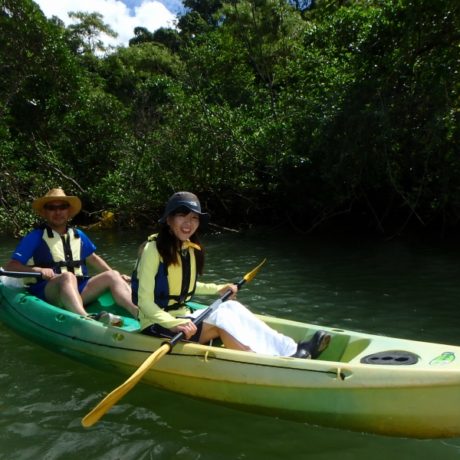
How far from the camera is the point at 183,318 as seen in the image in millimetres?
3496

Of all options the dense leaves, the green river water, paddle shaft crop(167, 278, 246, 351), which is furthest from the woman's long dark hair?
the dense leaves

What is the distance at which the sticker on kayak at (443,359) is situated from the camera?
9.06ft

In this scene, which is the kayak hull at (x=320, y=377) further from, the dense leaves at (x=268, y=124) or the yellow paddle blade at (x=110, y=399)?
the dense leaves at (x=268, y=124)

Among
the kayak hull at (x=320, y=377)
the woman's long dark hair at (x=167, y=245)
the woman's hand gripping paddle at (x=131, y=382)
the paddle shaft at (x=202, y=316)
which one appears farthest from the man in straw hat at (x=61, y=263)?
the woman's hand gripping paddle at (x=131, y=382)

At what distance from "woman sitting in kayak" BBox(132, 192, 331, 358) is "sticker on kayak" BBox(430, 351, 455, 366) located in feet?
2.36

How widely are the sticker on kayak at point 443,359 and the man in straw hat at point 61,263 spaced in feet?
7.91

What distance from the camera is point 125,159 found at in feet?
42.1

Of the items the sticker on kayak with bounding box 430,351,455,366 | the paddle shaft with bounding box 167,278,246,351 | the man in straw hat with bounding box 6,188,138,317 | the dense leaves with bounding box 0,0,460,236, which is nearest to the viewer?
the sticker on kayak with bounding box 430,351,455,366

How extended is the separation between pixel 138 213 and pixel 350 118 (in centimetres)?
625

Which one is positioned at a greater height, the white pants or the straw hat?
the straw hat

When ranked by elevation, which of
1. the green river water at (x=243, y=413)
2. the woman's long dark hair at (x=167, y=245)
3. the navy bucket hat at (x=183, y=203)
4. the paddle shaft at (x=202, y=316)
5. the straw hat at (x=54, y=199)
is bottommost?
the green river water at (x=243, y=413)

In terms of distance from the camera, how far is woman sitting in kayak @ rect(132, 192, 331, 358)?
3.23 meters

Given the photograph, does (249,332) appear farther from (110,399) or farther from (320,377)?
(110,399)

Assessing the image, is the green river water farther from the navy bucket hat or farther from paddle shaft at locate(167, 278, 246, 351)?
the navy bucket hat
